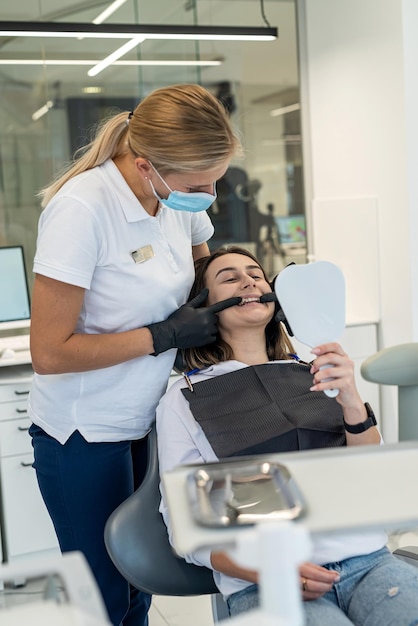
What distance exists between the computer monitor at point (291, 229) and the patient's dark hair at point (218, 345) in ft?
8.60

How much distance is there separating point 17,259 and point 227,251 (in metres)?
1.80

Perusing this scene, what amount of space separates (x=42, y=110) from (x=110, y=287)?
2.73m

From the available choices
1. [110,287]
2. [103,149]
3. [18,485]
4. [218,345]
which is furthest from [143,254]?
[18,485]

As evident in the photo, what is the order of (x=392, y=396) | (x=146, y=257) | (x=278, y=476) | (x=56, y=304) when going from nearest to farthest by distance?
(x=278, y=476)
(x=56, y=304)
(x=146, y=257)
(x=392, y=396)

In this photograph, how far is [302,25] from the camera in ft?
14.3

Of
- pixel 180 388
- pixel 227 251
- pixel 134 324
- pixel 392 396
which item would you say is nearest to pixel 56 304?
pixel 134 324

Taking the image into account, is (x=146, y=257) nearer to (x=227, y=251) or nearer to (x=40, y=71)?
(x=227, y=251)

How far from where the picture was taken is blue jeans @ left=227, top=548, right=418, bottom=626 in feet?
4.93

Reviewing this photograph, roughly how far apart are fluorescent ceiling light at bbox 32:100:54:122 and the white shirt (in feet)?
8.67

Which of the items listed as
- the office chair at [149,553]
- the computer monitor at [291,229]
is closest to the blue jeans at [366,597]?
the office chair at [149,553]

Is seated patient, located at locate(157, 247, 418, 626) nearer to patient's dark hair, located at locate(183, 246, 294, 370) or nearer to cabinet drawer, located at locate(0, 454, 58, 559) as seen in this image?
patient's dark hair, located at locate(183, 246, 294, 370)

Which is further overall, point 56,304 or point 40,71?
point 40,71

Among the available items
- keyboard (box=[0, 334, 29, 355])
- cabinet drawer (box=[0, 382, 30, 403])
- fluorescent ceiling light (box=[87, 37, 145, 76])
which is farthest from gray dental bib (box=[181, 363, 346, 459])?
fluorescent ceiling light (box=[87, 37, 145, 76])

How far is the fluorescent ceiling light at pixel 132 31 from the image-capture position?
3.78 metres
